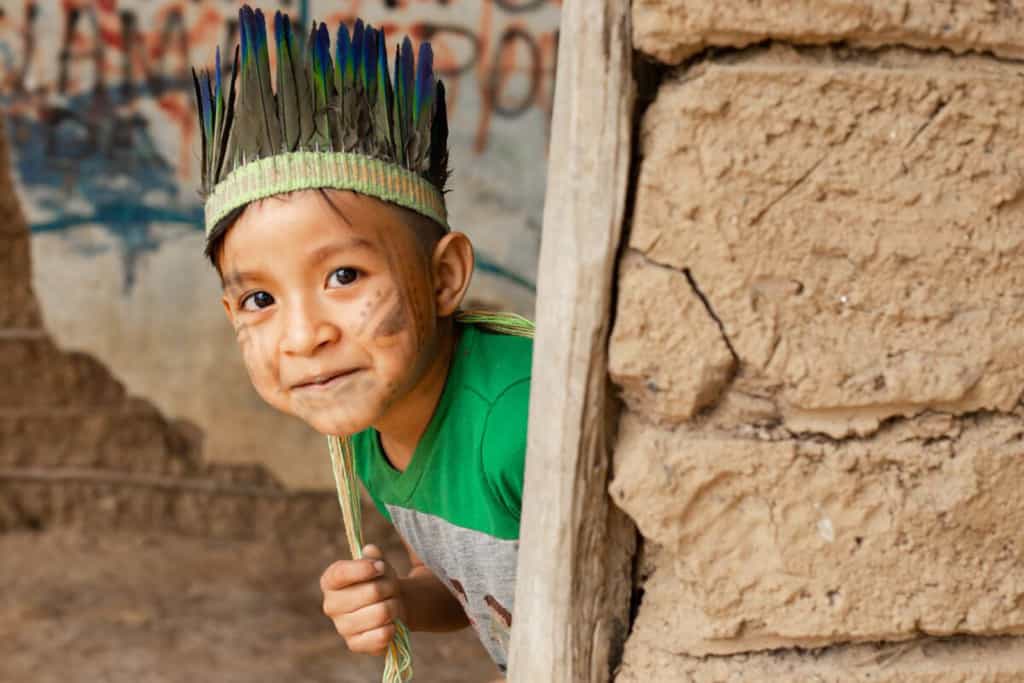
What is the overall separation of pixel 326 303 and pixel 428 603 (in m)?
0.72

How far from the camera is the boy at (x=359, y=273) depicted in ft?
4.33

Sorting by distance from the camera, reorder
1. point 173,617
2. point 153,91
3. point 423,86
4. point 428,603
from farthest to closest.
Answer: point 153,91
point 173,617
point 428,603
point 423,86

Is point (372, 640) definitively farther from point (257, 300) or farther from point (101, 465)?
point (101, 465)

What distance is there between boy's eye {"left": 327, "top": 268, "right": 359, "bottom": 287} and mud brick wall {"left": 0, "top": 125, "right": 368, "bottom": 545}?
3103 millimetres

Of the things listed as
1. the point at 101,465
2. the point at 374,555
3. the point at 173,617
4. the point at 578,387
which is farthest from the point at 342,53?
the point at 101,465

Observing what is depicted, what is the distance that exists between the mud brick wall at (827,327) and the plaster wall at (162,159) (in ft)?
9.93

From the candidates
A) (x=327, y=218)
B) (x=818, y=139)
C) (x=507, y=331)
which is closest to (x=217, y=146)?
(x=327, y=218)

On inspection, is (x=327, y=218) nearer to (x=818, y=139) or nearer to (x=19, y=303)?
(x=818, y=139)

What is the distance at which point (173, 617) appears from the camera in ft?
12.6

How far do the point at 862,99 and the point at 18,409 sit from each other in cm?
405

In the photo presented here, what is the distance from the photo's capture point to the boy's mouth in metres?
1.32

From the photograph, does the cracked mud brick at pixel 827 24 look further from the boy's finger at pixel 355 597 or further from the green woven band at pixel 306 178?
the boy's finger at pixel 355 597

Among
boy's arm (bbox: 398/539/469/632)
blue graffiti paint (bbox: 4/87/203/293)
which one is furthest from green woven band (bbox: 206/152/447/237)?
blue graffiti paint (bbox: 4/87/203/293)

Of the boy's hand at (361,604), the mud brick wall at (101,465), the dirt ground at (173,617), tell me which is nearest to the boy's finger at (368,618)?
the boy's hand at (361,604)
